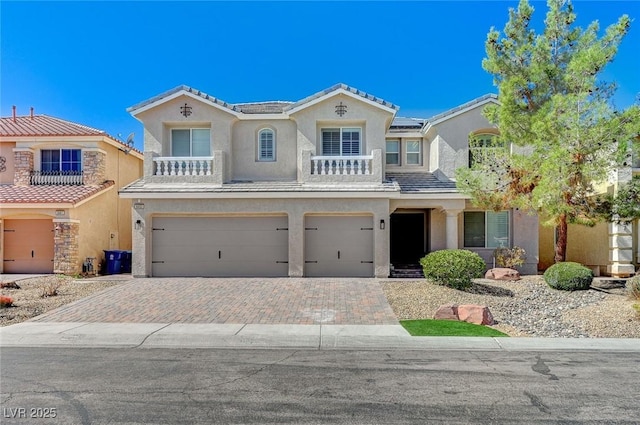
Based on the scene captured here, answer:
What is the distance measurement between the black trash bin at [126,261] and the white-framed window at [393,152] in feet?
38.3

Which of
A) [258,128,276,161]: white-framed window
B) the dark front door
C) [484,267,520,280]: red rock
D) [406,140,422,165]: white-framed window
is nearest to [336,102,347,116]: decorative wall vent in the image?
[258,128,276,161]: white-framed window

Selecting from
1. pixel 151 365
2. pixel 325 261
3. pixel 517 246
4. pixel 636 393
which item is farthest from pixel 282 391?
pixel 517 246

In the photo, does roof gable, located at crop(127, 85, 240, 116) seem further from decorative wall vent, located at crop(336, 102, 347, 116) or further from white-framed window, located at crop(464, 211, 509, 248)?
white-framed window, located at crop(464, 211, 509, 248)

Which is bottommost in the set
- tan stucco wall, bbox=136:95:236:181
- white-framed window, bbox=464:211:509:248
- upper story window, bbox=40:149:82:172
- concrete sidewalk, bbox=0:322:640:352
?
concrete sidewalk, bbox=0:322:640:352

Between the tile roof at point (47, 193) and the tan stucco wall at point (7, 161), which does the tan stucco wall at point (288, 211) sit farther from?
the tan stucco wall at point (7, 161)

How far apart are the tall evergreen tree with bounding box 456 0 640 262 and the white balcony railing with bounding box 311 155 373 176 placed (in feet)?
11.3

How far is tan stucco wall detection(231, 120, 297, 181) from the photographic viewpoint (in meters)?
17.2

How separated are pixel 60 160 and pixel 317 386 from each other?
18.0 meters

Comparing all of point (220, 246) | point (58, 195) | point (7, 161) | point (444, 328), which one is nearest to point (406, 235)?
point (220, 246)

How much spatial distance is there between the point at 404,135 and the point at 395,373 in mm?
13801

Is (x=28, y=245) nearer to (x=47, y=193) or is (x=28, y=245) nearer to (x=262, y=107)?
(x=47, y=193)

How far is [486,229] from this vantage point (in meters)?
17.8

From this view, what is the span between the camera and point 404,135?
62.0 feet

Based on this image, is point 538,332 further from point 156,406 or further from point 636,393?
point 156,406
